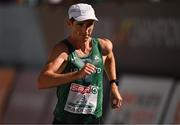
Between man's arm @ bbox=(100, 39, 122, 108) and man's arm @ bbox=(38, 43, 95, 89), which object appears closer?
man's arm @ bbox=(38, 43, 95, 89)

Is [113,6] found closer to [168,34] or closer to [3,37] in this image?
[168,34]

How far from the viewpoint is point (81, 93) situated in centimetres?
654

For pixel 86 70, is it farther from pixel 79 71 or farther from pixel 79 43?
pixel 79 43

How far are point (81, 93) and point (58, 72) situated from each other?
1.07ft

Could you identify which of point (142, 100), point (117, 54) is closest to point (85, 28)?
point (142, 100)

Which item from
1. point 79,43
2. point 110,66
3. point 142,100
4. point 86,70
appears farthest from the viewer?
point 142,100

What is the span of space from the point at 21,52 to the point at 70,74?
10.6 metres

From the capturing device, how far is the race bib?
6508 mm

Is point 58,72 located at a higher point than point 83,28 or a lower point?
lower

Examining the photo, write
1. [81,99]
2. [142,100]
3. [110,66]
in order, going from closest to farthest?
1. [81,99]
2. [110,66]
3. [142,100]

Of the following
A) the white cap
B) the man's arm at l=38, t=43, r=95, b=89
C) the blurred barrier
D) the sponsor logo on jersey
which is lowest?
the blurred barrier

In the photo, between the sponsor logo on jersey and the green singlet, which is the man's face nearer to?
the green singlet

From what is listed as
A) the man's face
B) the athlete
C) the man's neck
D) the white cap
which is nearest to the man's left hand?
the athlete

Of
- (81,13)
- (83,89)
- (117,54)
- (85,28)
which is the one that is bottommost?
(117,54)
